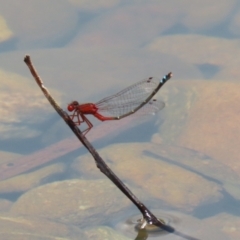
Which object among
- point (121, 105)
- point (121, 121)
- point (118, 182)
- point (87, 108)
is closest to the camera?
point (118, 182)

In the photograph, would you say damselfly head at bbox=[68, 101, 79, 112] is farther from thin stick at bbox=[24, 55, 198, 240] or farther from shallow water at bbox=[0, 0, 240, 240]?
shallow water at bbox=[0, 0, 240, 240]

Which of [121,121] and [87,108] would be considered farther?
[121,121]

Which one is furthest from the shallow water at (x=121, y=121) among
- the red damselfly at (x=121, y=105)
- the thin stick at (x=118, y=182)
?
the red damselfly at (x=121, y=105)

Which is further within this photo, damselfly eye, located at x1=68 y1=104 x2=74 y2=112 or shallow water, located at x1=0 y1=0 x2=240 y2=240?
shallow water, located at x1=0 y1=0 x2=240 y2=240

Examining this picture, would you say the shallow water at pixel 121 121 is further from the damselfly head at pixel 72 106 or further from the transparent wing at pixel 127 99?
the damselfly head at pixel 72 106

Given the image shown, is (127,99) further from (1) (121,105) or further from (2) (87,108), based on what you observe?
(2) (87,108)

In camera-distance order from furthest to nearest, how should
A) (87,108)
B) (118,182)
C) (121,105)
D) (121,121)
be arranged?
(121,121) < (121,105) < (87,108) < (118,182)

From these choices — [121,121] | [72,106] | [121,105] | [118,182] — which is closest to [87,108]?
[72,106]

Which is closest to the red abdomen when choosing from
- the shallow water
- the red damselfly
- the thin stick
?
the red damselfly
